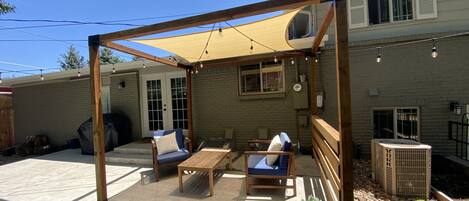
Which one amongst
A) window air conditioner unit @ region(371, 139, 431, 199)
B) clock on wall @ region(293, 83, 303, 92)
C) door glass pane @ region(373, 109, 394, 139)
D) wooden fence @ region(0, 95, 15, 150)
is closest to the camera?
window air conditioner unit @ region(371, 139, 431, 199)

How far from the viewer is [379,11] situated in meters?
6.63

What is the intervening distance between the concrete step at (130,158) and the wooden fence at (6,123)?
6.59m

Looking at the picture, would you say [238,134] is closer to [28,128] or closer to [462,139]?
[462,139]

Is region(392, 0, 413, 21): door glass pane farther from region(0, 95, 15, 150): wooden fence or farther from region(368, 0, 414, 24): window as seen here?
region(0, 95, 15, 150): wooden fence

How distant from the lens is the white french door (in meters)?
8.12

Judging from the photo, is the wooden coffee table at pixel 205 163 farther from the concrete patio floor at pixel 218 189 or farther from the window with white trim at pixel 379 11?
the window with white trim at pixel 379 11

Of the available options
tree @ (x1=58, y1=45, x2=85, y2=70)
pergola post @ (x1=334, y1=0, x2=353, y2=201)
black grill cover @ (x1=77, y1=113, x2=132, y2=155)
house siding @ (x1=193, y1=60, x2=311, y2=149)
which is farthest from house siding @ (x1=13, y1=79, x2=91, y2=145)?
tree @ (x1=58, y1=45, x2=85, y2=70)

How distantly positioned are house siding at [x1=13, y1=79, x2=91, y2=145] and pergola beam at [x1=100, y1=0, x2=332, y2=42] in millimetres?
7225

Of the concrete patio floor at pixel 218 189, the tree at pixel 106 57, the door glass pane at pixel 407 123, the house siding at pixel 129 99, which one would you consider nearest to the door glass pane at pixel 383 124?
the door glass pane at pixel 407 123

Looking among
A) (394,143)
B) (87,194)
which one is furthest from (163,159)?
(394,143)

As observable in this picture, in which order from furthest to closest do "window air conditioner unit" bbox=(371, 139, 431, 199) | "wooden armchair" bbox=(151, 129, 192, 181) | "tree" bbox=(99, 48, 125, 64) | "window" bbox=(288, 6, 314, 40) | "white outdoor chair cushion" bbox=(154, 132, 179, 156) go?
"tree" bbox=(99, 48, 125, 64) → "window" bbox=(288, 6, 314, 40) → "white outdoor chair cushion" bbox=(154, 132, 179, 156) → "wooden armchair" bbox=(151, 129, 192, 181) → "window air conditioner unit" bbox=(371, 139, 431, 199)

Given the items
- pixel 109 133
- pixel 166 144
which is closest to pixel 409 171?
pixel 166 144

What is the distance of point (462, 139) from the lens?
564cm

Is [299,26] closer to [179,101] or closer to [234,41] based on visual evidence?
[234,41]
